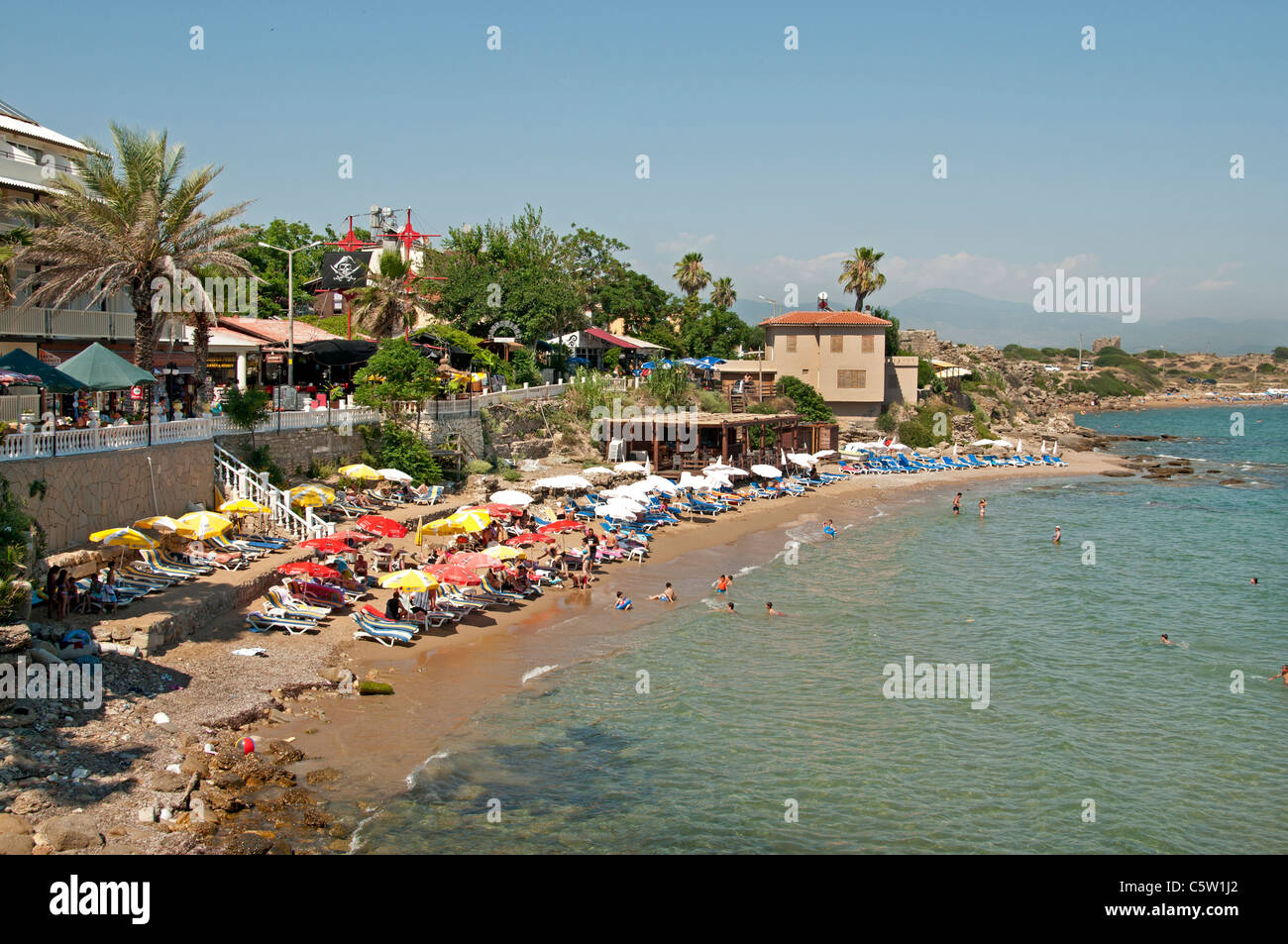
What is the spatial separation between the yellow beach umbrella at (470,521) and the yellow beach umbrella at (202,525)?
6195mm

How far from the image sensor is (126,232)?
24.2 m

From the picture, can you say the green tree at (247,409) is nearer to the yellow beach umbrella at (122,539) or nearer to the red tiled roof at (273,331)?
the yellow beach umbrella at (122,539)

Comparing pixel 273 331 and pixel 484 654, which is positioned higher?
pixel 273 331

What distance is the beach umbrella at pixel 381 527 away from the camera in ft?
87.7

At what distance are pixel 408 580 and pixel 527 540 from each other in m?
9.85

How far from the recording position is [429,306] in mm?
52406

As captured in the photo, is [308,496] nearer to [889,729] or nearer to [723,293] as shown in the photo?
[889,729]

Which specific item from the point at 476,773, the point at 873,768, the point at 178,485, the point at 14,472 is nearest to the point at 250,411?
the point at 178,485

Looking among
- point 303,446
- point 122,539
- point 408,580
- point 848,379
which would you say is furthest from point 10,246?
point 848,379

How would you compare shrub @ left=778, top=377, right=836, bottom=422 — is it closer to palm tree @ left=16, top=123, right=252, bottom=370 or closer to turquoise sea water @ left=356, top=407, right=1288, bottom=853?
turquoise sea water @ left=356, top=407, right=1288, bottom=853

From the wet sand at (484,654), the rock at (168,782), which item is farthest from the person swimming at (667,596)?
the rock at (168,782)

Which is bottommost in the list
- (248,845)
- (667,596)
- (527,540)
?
(248,845)

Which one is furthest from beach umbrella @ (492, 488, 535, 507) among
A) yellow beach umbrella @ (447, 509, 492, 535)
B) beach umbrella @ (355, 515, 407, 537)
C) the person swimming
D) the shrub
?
the shrub

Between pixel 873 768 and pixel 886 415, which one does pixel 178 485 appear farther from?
pixel 886 415
